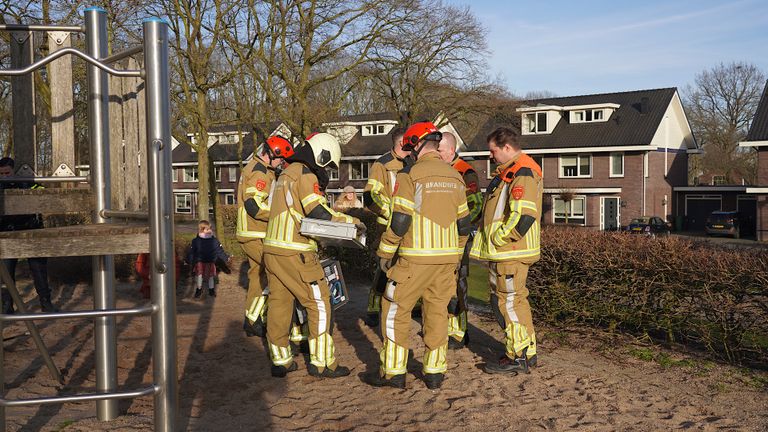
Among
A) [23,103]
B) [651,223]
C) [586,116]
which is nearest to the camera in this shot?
[23,103]

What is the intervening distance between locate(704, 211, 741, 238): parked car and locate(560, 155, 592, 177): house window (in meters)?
7.58

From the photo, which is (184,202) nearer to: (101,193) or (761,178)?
(761,178)

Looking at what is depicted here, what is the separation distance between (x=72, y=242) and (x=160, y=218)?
0.50 metres

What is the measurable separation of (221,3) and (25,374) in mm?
15666

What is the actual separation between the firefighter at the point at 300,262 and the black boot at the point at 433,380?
0.83 meters

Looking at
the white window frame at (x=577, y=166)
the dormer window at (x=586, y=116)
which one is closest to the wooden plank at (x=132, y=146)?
the white window frame at (x=577, y=166)

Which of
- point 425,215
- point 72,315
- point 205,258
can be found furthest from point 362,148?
point 72,315

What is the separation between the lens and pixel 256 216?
7648 millimetres

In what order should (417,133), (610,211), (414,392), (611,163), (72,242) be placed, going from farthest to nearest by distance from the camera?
1. (610,211)
2. (611,163)
3. (417,133)
4. (414,392)
5. (72,242)

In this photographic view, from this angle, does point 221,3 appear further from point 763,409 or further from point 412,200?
point 763,409

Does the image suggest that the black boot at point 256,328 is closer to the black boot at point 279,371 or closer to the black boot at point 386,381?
the black boot at point 279,371

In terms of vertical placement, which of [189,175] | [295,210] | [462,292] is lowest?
[462,292]

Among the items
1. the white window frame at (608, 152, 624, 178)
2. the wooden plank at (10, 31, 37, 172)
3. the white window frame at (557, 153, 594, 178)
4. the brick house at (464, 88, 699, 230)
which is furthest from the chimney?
the wooden plank at (10, 31, 37, 172)

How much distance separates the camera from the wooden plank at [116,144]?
4.70 m
